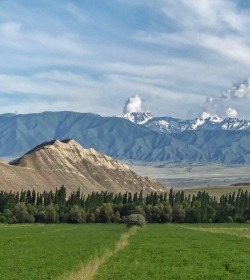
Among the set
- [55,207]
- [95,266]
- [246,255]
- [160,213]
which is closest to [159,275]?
[95,266]

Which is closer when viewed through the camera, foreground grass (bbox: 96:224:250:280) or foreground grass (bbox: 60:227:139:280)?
foreground grass (bbox: 60:227:139:280)

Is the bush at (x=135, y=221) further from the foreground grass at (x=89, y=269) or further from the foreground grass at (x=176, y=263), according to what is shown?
the foreground grass at (x=89, y=269)

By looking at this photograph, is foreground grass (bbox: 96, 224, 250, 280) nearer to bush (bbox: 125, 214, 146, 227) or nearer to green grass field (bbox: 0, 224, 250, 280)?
green grass field (bbox: 0, 224, 250, 280)

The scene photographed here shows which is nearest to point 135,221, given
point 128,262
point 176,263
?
point 176,263

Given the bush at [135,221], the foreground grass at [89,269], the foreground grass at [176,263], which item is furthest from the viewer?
the bush at [135,221]

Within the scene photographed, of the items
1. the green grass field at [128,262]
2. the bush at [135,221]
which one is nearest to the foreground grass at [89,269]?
the green grass field at [128,262]

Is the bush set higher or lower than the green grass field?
lower

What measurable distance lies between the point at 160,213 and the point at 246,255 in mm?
126379

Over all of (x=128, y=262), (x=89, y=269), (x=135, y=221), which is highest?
(x=89, y=269)

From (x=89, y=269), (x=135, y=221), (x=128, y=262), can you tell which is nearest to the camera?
(x=89, y=269)

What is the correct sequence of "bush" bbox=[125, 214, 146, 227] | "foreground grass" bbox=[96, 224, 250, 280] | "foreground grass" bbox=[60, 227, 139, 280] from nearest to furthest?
1. "foreground grass" bbox=[60, 227, 139, 280]
2. "foreground grass" bbox=[96, 224, 250, 280]
3. "bush" bbox=[125, 214, 146, 227]

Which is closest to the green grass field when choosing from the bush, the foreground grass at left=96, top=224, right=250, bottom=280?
the foreground grass at left=96, top=224, right=250, bottom=280

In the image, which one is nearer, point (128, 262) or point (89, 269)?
point (89, 269)

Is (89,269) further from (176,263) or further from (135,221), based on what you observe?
(135,221)
